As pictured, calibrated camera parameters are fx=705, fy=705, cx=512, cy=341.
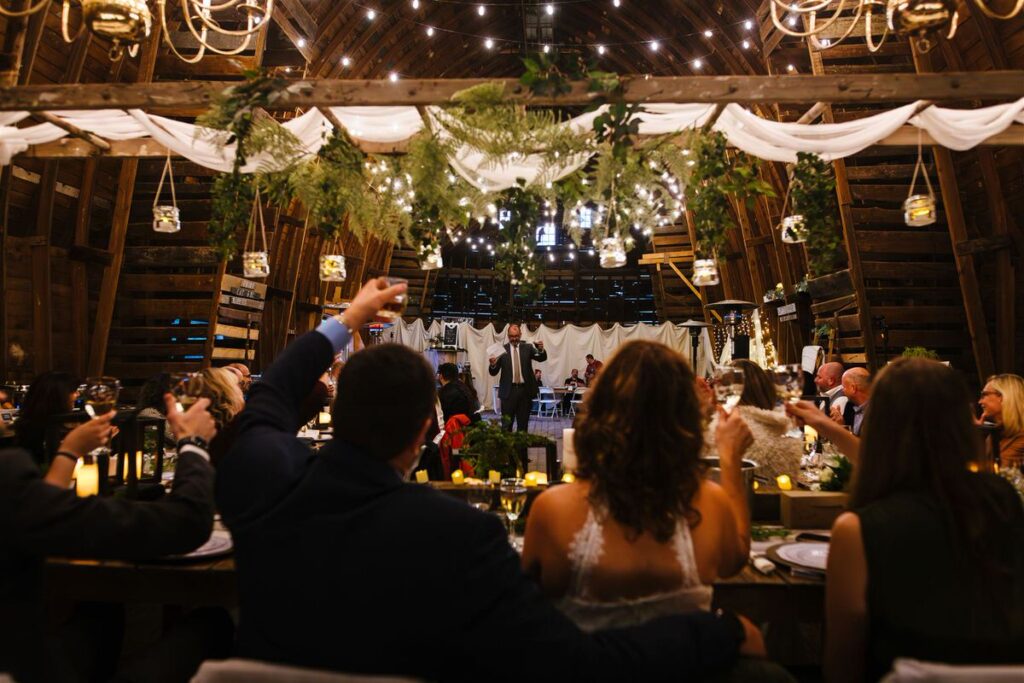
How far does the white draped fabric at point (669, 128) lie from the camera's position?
3697mm

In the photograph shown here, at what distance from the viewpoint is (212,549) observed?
203 centimetres

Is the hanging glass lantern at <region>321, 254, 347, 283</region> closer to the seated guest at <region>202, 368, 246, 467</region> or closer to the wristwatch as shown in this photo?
the seated guest at <region>202, 368, 246, 467</region>

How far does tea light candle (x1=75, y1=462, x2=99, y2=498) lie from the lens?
245 centimetres

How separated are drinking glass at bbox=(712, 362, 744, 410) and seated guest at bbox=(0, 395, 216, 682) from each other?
1.35 meters

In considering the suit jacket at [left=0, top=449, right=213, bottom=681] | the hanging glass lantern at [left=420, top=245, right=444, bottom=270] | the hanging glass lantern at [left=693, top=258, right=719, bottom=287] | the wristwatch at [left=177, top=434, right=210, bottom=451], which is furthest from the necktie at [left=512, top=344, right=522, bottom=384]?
the suit jacket at [left=0, top=449, right=213, bottom=681]

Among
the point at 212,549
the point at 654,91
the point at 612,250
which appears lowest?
the point at 212,549

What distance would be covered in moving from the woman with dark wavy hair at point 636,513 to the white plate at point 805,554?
43 cm

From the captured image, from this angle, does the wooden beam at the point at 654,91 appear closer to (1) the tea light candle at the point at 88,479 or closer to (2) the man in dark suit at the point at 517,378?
(1) the tea light candle at the point at 88,479

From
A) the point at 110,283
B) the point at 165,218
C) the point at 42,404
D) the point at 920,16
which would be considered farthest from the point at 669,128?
the point at 110,283

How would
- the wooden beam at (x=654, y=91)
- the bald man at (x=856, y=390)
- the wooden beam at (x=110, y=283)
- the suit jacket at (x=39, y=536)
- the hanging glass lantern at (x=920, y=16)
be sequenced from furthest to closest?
the wooden beam at (x=110, y=283) → the bald man at (x=856, y=390) → the wooden beam at (x=654, y=91) → the hanging glass lantern at (x=920, y=16) → the suit jacket at (x=39, y=536)

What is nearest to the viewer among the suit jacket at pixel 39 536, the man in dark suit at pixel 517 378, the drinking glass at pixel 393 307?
the suit jacket at pixel 39 536

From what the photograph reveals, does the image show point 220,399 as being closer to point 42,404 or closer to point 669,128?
point 42,404

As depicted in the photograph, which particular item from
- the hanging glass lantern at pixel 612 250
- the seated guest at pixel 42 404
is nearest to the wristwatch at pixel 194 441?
the seated guest at pixel 42 404

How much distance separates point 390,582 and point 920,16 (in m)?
3.12
